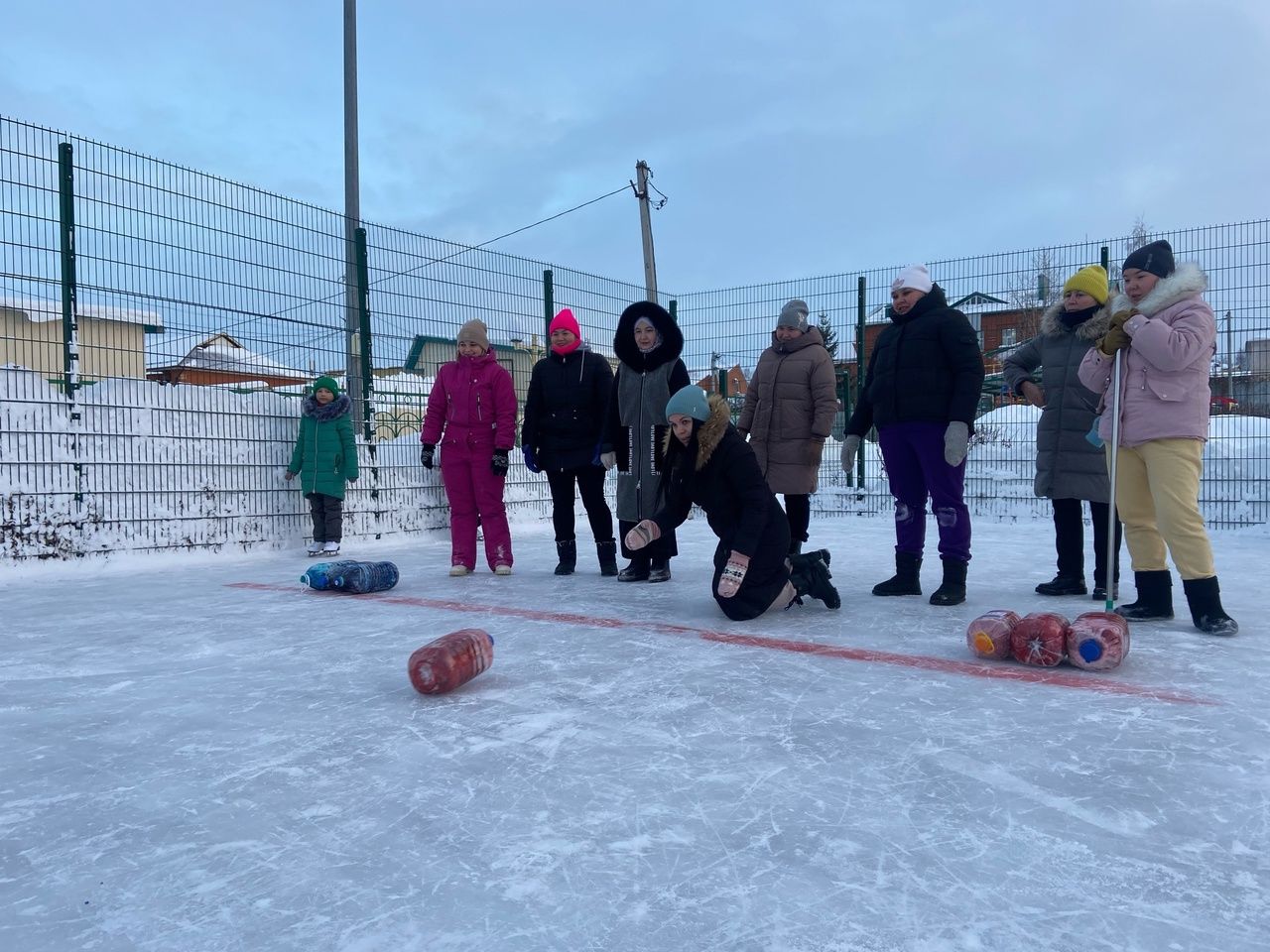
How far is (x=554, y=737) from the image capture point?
2223mm

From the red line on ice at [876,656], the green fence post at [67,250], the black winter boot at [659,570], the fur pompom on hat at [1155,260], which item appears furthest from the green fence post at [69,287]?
the fur pompom on hat at [1155,260]

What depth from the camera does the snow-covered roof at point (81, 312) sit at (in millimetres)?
5113

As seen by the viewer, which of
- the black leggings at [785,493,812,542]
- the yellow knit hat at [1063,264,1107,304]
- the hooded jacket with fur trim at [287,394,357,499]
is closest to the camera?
the yellow knit hat at [1063,264,1107,304]

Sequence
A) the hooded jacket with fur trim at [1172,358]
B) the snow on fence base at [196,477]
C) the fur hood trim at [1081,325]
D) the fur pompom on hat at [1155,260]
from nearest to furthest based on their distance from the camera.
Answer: the hooded jacket with fur trim at [1172,358] < the fur pompom on hat at [1155,260] < the fur hood trim at [1081,325] < the snow on fence base at [196,477]

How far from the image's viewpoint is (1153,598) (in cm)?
364

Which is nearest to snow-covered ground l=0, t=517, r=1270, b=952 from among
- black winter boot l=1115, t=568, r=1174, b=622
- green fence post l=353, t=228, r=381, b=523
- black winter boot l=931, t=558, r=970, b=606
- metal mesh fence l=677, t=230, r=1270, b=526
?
black winter boot l=1115, t=568, r=1174, b=622

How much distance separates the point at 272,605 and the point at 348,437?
8.12 feet

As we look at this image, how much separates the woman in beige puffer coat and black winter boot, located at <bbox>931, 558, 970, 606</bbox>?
99 cm

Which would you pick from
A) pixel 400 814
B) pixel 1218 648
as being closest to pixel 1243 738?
pixel 1218 648

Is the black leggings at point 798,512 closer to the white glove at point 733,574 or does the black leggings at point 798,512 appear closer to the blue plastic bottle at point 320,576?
the white glove at point 733,574

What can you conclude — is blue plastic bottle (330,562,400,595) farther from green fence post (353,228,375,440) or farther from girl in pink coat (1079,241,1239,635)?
girl in pink coat (1079,241,1239,635)

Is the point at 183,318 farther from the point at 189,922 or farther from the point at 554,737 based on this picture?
the point at 189,922

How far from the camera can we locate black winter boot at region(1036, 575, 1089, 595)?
4.34 meters

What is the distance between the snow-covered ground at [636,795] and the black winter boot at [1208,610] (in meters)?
0.07
